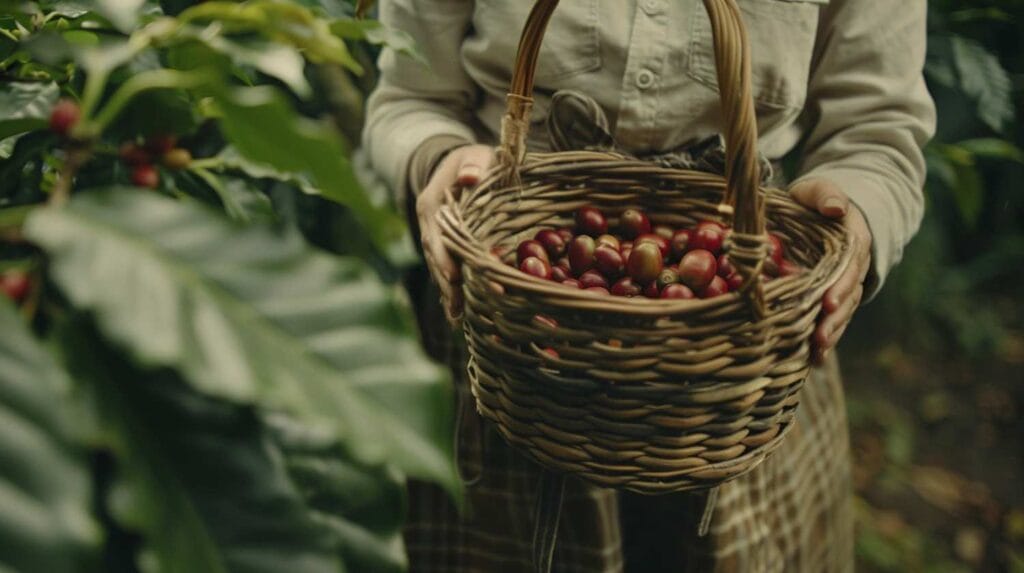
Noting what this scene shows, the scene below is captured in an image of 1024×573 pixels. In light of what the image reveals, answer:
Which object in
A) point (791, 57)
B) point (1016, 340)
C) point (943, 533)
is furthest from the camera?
point (1016, 340)

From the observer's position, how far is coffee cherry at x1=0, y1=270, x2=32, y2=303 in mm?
441

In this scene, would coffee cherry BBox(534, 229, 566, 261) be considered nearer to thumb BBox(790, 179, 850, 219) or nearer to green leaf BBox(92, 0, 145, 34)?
thumb BBox(790, 179, 850, 219)

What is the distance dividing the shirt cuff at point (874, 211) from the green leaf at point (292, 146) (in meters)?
0.76

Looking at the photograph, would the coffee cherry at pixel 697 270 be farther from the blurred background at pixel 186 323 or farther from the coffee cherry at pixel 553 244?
the blurred background at pixel 186 323

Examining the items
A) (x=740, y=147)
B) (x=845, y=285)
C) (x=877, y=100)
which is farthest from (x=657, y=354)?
(x=877, y=100)

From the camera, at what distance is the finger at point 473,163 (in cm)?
104

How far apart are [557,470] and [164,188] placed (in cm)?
47

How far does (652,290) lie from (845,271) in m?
0.23

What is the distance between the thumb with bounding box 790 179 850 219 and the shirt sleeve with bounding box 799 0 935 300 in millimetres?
78

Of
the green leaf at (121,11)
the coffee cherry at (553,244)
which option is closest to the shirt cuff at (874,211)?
the coffee cherry at (553,244)

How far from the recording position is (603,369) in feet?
2.54

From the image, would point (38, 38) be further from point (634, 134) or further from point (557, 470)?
point (634, 134)

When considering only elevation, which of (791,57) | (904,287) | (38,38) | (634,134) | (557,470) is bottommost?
(904,287)

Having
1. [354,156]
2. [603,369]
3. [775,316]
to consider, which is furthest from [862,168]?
[354,156]
